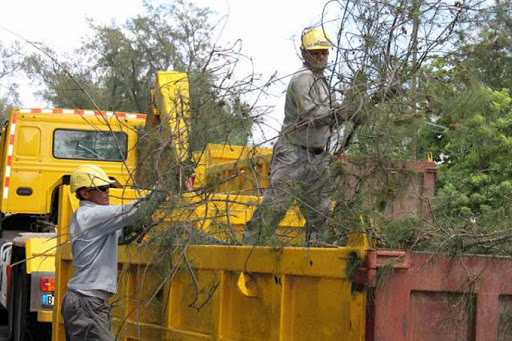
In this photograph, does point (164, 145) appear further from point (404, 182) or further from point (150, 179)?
point (404, 182)

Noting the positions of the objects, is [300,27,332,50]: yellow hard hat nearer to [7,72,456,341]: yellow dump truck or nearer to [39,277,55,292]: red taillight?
[7,72,456,341]: yellow dump truck

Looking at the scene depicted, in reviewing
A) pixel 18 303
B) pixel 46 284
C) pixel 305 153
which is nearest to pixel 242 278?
pixel 305 153

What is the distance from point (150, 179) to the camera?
5422 millimetres

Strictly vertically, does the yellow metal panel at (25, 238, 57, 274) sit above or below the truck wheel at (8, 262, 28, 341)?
above

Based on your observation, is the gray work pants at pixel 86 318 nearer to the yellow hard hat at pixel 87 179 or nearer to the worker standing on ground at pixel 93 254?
the worker standing on ground at pixel 93 254

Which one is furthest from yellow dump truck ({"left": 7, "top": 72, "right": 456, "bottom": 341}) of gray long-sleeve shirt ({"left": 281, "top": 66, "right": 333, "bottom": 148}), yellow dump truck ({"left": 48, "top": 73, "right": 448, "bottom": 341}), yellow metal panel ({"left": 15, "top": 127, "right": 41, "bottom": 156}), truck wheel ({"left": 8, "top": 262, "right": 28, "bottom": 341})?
yellow metal panel ({"left": 15, "top": 127, "right": 41, "bottom": 156})

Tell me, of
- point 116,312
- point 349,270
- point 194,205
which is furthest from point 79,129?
point 349,270

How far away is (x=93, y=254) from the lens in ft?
18.5

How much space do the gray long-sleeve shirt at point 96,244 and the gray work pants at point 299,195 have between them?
810 millimetres

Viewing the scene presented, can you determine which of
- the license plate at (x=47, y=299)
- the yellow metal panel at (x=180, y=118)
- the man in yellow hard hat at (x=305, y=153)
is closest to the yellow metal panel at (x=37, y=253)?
the license plate at (x=47, y=299)

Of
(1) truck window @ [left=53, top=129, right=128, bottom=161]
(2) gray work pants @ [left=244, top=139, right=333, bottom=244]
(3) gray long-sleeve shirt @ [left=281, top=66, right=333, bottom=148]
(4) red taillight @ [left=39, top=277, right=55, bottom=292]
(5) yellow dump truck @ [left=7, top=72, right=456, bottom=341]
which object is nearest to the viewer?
(5) yellow dump truck @ [left=7, top=72, right=456, bottom=341]

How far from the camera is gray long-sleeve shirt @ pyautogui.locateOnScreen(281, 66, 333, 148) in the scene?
531 cm

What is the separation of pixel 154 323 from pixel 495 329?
2.26m

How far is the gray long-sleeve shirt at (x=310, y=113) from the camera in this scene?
531cm
